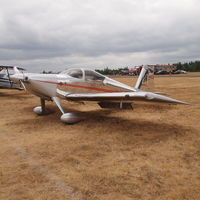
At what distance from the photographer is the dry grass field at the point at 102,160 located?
9.53ft

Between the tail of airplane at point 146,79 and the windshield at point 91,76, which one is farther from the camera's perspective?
the tail of airplane at point 146,79

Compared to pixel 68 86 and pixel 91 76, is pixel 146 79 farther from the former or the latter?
pixel 68 86

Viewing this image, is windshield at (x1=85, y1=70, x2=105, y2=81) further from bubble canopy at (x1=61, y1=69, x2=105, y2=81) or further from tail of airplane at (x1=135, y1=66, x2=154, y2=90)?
tail of airplane at (x1=135, y1=66, x2=154, y2=90)

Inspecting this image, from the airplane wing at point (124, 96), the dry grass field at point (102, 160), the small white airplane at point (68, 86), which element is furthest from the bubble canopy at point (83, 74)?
the dry grass field at point (102, 160)

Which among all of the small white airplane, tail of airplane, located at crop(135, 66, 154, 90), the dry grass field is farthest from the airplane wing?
tail of airplane, located at crop(135, 66, 154, 90)

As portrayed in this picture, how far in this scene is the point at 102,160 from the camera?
13.1ft

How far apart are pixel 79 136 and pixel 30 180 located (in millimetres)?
2503

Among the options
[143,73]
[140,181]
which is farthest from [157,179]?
[143,73]

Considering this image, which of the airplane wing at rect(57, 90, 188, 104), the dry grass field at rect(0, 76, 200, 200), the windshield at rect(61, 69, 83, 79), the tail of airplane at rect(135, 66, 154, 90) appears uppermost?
the windshield at rect(61, 69, 83, 79)

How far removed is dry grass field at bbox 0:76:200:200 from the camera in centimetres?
291

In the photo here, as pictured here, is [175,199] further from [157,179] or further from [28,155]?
[28,155]

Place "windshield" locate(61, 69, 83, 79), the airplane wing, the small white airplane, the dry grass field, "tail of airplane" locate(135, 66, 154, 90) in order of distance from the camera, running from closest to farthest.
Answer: the dry grass field < the airplane wing < the small white airplane < "windshield" locate(61, 69, 83, 79) < "tail of airplane" locate(135, 66, 154, 90)

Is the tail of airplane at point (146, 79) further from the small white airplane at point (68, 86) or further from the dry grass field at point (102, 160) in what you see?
the dry grass field at point (102, 160)

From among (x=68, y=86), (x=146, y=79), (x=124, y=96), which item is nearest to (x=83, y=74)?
(x=68, y=86)
